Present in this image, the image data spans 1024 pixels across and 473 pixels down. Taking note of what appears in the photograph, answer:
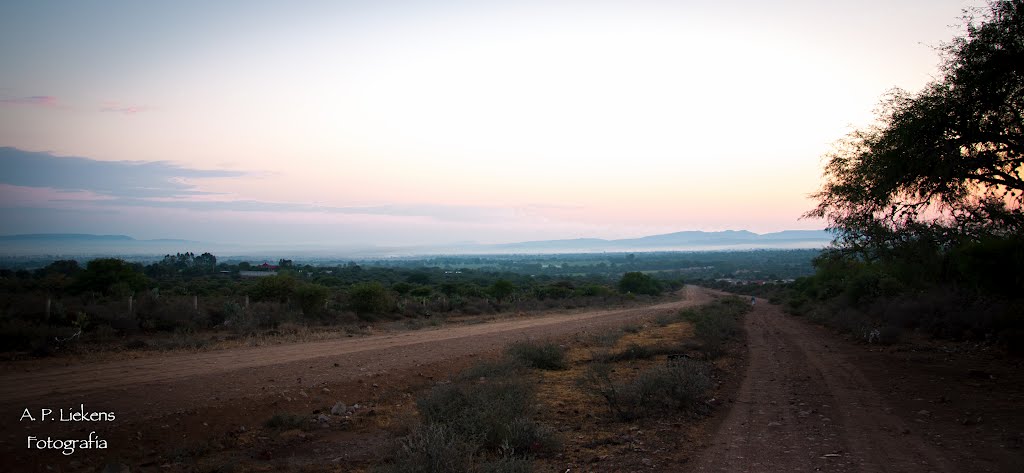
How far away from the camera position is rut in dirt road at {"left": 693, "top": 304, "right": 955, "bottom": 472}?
688 cm

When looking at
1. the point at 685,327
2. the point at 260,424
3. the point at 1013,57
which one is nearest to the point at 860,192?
the point at 1013,57

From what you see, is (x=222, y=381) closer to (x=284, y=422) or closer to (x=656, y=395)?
(x=284, y=422)

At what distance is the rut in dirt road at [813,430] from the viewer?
688cm

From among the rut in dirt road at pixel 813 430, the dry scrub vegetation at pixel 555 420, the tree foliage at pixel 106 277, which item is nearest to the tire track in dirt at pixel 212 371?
the dry scrub vegetation at pixel 555 420

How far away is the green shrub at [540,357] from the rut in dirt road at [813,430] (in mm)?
4900

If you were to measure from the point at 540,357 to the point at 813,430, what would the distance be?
8118 millimetres

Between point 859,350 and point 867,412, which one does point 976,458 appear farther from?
point 859,350

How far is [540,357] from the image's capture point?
15688 millimetres

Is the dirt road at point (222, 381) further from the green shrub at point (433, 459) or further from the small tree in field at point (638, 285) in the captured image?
the small tree in field at point (638, 285)

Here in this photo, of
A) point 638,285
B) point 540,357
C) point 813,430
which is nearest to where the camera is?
point 813,430

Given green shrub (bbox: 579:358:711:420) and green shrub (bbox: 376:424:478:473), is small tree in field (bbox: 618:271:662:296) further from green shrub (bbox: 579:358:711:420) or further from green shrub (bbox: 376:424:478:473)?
green shrub (bbox: 376:424:478:473)

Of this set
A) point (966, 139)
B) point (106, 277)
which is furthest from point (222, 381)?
point (106, 277)

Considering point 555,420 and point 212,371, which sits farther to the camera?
point 212,371

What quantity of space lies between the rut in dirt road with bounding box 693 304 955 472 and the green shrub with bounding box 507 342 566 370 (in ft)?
16.1
